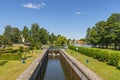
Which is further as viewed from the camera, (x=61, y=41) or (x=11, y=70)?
(x=61, y=41)

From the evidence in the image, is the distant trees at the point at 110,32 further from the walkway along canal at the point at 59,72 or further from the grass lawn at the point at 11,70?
the grass lawn at the point at 11,70

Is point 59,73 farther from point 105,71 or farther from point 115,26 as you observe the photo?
point 115,26

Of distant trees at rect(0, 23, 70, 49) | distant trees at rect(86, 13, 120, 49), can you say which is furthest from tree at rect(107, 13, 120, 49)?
distant trees at rect(0, 23, 70, 49)

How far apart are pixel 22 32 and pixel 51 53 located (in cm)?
7001

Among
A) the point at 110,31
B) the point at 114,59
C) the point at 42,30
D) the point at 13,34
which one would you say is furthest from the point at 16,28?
the point at 114,59

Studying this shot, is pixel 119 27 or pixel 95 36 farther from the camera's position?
pixel 95 36

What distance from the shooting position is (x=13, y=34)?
138500 mm

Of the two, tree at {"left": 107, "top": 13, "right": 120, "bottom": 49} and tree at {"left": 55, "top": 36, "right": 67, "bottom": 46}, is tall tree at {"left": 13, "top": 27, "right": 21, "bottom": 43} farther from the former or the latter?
tree at {"left": 107, "top": 13, "right": 120, "bottom": 49}

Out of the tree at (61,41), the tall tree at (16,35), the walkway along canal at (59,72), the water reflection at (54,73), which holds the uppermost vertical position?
the tall tree at (16,35)

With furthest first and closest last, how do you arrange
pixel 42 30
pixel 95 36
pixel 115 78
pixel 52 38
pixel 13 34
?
pixel 52 38 → pixel 13 34 → pixel 42 30 → pixel 95 36 → pixel 115 78

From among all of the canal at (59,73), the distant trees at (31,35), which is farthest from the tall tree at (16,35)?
the canal at (59,73)

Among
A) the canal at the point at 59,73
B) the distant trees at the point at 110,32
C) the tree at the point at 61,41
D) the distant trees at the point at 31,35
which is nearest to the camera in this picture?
the canal at the point at 59,73

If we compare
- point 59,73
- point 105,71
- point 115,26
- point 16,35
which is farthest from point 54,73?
point 16,35

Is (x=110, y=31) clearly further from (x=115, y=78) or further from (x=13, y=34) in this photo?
(x=13, y=34)
